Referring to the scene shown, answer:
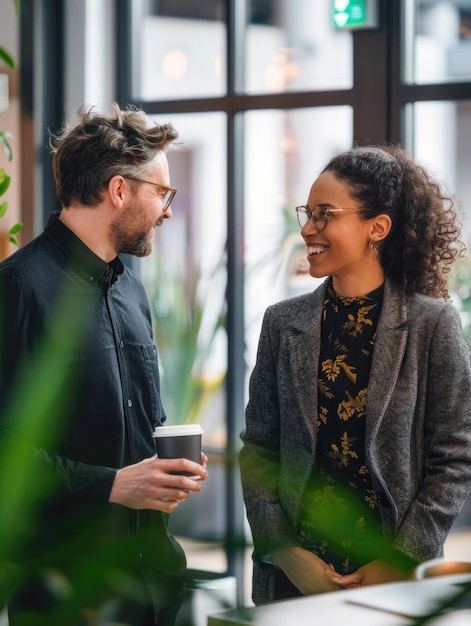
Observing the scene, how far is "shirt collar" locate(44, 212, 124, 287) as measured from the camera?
2041 mm

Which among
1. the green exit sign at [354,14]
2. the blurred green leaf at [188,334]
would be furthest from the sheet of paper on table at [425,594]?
the blurred green leaf at [188,334]

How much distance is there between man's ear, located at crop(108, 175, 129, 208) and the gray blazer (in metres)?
0.48

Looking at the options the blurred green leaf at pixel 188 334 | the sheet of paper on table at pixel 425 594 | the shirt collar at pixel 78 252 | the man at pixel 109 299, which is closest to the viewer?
the sheet of paper on table at pixel 425 594

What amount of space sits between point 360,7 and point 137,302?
1.88 m

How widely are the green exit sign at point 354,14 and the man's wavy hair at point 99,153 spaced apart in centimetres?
165

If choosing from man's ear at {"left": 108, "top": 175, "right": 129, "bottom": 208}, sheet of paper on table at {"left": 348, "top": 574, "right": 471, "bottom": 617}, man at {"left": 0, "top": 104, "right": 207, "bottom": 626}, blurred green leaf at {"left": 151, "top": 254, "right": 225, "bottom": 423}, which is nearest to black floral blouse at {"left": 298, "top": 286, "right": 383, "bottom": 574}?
man at {"left": 0, "top": 104, "right": 207, "bottom": 626}

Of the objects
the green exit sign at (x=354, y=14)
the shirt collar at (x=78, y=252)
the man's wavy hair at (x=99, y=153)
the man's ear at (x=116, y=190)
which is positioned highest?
the green exit sign at (x=354, y=14)

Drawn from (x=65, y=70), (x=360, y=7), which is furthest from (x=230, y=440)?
(x=65, y=70)

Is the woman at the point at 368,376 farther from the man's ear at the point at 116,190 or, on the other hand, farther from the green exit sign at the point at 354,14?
the green exit sign at the point at 354,14

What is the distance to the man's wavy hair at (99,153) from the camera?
2152 mm

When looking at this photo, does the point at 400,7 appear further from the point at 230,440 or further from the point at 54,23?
the point at 230,440

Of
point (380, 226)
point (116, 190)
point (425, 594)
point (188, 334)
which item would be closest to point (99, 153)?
point (116, 190)

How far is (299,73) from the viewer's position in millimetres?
4016

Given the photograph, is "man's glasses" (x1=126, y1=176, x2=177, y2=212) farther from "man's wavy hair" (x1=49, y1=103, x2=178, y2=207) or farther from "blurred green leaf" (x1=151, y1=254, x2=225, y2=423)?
"blurred green leaf" (x1=151, y1=254, x2=225, y2=423)
